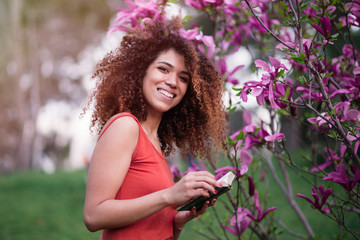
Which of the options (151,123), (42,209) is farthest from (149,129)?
(42,209)

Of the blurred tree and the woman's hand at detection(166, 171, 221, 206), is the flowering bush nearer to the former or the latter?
the woman's hand at detection(166, 171, 221, 206)

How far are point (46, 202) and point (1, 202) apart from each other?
77 centimetres

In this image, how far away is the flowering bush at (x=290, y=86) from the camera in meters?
1.44

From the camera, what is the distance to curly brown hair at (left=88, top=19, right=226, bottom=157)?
1782mm

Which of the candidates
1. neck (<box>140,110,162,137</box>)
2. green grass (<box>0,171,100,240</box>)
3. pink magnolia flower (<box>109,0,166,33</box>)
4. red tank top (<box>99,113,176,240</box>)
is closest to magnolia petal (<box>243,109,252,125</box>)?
neck (<box>140,110,162,137</box>)

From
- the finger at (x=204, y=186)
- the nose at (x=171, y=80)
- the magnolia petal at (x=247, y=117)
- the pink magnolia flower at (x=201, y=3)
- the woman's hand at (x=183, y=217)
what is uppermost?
the pink magnolia flower at (x=201, y=3)

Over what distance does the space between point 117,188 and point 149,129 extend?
0.48 meters

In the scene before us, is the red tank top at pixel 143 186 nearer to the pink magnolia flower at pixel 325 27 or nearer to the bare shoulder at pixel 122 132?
the bare shoulder at pixel 122 132

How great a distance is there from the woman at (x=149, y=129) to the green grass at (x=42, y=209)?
2.55m

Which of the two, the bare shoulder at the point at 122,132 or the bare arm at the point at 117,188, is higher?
the bare shoulder at the point at 122,132

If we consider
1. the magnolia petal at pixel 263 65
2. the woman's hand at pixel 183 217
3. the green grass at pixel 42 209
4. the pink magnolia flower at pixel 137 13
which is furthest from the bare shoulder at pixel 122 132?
the green grass at pixel 42 209

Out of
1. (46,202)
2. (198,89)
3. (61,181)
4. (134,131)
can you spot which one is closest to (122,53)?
(198,89)

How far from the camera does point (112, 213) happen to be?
4.23 feet

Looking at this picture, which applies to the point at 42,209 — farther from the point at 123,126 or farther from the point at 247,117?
the point at 123,126
